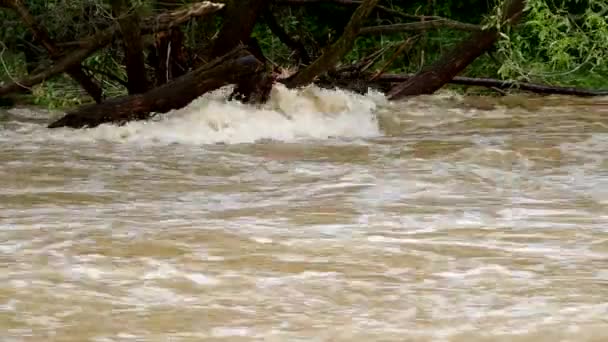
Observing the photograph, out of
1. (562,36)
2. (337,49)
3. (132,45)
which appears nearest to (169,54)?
(132,45)

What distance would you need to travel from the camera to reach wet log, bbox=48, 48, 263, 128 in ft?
40.0

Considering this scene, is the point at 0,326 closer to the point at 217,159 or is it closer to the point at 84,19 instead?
the point at 217,159

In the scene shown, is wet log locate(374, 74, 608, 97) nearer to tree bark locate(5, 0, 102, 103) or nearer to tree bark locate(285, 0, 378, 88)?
tree bark locate(285, 0, 378, 88)

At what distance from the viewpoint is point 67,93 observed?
13367 millimetres

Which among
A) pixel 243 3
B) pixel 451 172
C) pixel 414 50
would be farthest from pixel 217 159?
pixel 414 50

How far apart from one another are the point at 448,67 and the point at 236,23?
2.61m

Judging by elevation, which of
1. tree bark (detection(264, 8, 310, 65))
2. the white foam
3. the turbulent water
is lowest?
the white foam

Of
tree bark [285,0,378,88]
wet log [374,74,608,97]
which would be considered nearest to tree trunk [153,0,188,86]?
tree bark [285,0,378,88]

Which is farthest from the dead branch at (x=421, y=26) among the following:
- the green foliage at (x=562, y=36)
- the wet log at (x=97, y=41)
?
the wet log at (x=97, y=41)

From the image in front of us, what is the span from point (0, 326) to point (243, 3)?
868cm

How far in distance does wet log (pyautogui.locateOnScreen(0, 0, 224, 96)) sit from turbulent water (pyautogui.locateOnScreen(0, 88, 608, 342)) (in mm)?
554

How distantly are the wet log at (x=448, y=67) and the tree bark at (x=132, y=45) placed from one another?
11.5ft

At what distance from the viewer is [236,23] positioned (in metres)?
13.4

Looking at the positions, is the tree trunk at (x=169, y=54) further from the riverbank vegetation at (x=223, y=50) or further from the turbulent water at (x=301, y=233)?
the turbulent water at (x=301, y=233)
